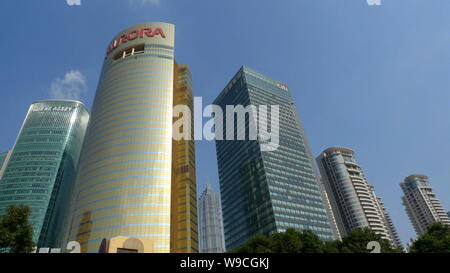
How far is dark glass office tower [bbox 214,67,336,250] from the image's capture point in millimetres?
131000

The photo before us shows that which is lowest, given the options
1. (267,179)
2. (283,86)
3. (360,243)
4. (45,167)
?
(360,243)

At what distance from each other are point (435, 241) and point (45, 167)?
180 meters

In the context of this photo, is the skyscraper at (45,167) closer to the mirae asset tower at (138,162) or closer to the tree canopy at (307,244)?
the mirae asset tower at (138,162)

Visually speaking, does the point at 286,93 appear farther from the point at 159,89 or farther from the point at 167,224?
the point at 167,224

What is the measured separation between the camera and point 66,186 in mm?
176625

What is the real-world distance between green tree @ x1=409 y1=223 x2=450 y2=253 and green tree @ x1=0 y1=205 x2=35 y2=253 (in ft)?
190

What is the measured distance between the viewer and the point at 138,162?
109250mm

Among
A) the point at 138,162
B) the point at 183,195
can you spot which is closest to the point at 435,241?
the point at 183,195

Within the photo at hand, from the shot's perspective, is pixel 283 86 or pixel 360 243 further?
pixel 283 86

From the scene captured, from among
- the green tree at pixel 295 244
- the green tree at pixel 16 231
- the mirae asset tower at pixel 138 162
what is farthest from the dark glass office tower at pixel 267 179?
the green tree at pixel 16 231

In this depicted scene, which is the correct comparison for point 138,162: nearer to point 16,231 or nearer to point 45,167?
point 16,231

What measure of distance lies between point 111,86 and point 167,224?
70.1m

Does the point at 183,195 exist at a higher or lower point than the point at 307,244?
higher
